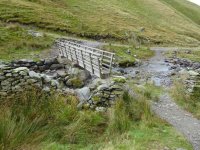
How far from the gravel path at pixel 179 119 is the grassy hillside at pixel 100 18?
93.5 ft

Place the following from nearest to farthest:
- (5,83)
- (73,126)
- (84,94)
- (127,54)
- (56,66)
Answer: (73,126), (5,83), (84,94), (56,66), (127,54)

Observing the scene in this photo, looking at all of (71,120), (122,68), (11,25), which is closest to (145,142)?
(71,120)

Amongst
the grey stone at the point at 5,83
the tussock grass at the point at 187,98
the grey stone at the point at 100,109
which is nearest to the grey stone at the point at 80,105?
the grey stone at the point at 100,109

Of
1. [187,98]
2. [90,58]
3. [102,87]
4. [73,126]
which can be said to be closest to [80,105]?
[102,87]

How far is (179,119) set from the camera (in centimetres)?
1415

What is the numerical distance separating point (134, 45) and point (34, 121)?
35.1m

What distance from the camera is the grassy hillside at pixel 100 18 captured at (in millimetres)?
44531

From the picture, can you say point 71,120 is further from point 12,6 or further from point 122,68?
point 12,6

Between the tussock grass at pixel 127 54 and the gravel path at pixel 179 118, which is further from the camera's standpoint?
the tussock grass at pixel 127 54

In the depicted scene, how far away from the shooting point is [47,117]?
38.9ft

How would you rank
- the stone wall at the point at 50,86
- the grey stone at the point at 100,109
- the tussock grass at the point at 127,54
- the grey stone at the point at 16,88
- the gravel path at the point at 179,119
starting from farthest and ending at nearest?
the tussock grass at the point at 127,54
the stone wall at the point at 50,86
the grey stone at the point at 100,109
the grey stone at the point at 16,88
the gravel path at the point at 179,119

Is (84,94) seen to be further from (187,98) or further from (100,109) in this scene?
(187,98)

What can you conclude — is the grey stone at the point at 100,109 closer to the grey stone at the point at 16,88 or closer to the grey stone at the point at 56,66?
the grey stone at the point at 16,88

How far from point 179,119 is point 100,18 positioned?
46.0 m
